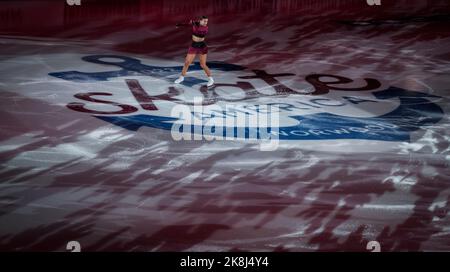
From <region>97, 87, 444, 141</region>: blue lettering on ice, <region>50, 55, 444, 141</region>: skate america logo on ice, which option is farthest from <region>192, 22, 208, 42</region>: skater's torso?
<region>97, 87, 444, 141</region>: blue lettering on ice

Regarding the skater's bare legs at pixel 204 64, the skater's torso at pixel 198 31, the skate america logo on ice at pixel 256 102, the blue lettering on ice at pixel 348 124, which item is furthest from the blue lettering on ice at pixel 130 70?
the blue lettering on ice at pixel 348 124

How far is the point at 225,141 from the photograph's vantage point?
6.07 metres

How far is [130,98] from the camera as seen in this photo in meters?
7.20

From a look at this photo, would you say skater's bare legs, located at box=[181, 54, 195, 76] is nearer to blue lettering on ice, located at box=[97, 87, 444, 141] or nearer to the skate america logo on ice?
the skate america logo on ice

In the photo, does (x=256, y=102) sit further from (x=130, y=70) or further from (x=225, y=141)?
(x=130, y=70)

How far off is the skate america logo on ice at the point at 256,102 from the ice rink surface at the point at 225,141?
1.5 inches

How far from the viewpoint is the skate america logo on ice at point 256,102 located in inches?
255

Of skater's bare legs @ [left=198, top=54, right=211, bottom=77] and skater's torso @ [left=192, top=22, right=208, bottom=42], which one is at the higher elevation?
skater's torso @ [left=192, top=22, right=208, bottom=42]

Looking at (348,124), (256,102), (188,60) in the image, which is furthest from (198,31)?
(348,124)

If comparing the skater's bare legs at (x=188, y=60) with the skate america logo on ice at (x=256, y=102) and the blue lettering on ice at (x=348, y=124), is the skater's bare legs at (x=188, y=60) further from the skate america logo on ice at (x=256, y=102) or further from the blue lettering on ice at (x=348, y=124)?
the blue lettering on ice at (x=348, y=124)

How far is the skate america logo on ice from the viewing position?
6484 mm

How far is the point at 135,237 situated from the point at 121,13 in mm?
7790

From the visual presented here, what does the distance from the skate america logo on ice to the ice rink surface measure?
4 cm

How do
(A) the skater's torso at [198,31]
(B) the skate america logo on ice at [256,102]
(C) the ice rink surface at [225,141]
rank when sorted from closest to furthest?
(C) the ice rink surface at [225,141] → (B) the skate america logo on ice at [256,102] → (A) the skater's torso at [198,31]
